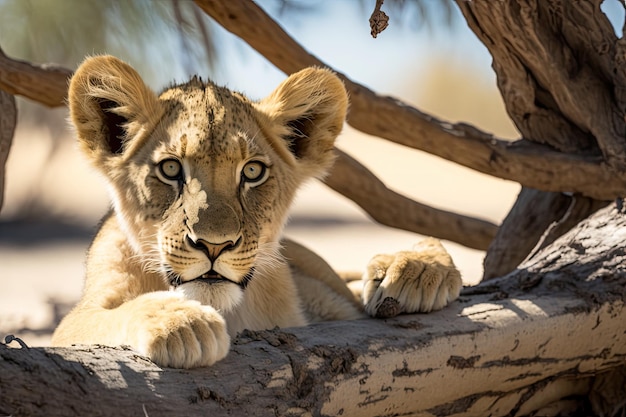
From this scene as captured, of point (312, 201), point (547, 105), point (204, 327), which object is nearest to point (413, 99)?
point (312, 201)

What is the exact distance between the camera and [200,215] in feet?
7.94

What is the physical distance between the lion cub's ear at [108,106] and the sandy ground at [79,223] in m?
2.03

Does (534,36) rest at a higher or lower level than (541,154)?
higher

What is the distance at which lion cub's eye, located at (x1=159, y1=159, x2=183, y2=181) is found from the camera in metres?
2.63

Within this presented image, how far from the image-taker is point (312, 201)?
13.0 m

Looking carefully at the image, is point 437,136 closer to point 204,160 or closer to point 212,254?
point 204,160

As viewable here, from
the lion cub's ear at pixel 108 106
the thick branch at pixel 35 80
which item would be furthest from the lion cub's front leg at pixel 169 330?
the thick branch at pixel 35 80

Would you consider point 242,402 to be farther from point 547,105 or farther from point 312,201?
point 312,201

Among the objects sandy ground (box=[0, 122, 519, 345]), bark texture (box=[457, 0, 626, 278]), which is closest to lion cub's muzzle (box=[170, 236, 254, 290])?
bark texture (box=[457, 0, 626, 278])

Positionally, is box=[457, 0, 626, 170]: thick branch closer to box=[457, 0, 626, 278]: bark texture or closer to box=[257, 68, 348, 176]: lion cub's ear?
box=[457, 0, 626, 278]: bark texture

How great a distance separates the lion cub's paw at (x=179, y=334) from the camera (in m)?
2.14

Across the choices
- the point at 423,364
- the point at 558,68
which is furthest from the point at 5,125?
the point at 558,68

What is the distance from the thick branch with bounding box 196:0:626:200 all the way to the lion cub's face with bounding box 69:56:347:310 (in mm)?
773

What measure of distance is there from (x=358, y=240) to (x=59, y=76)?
657 centimetres
